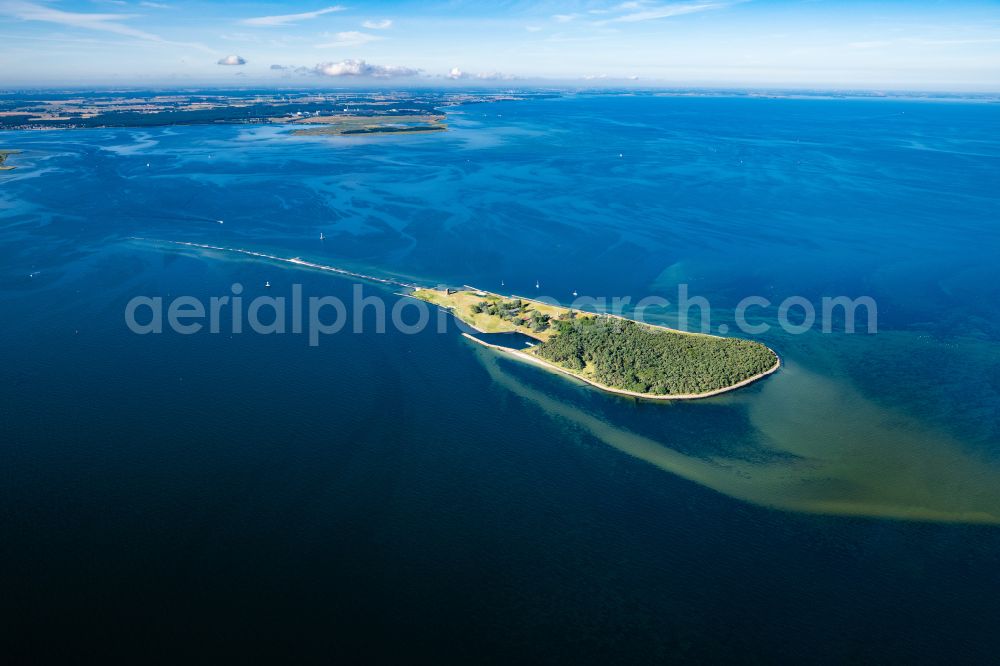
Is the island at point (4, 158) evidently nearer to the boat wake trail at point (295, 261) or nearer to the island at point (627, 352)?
the boat wake trail at point (295, 261)

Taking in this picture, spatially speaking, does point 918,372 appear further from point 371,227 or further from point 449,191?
point 449,191

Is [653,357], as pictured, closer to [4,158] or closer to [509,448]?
[509,448]

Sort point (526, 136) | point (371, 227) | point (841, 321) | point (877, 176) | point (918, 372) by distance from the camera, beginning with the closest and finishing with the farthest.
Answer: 1. point (918, 372)
2. point (841, 321)
3. point (371, 227)
4. point (877, 176)
5. point (526, 136)

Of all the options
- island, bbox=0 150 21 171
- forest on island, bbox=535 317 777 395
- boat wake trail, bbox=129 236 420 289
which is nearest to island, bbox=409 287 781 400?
forest on island, bbox=535 317 777 395

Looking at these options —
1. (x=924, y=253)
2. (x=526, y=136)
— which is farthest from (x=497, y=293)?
(x=526, y=136)

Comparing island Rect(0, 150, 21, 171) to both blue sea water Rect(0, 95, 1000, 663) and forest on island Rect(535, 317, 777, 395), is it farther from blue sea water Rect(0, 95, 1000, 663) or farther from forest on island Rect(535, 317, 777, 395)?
forest on island Rect(535, 317, 777, 395)

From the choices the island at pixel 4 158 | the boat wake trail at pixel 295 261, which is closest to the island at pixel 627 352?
the boat wake trail at pixel 295 261

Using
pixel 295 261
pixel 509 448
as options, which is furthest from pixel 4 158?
pixel 509 448
